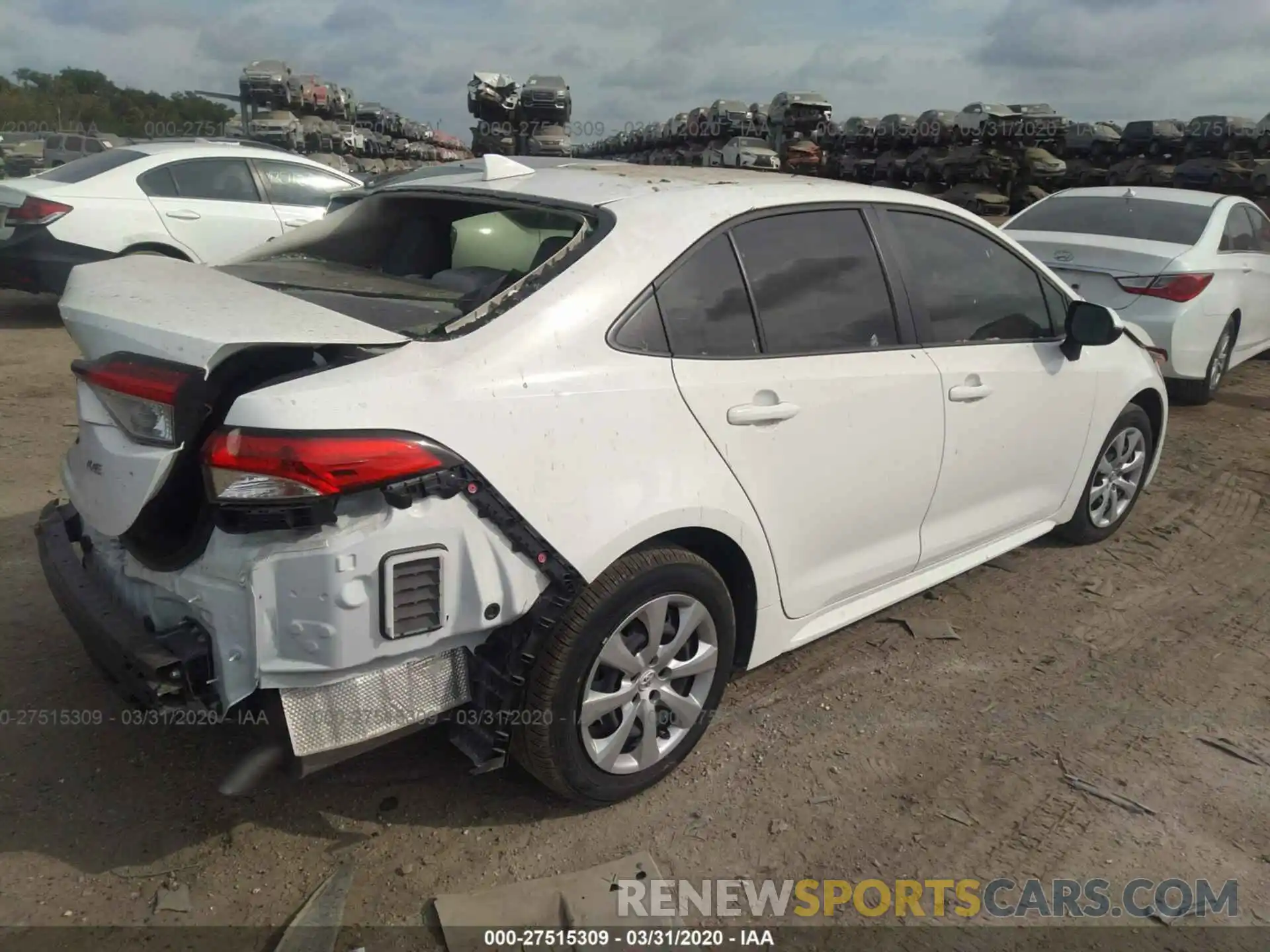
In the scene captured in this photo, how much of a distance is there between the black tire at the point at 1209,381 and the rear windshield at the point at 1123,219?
0.85 m

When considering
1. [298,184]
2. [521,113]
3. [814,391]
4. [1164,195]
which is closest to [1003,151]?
[521,113]

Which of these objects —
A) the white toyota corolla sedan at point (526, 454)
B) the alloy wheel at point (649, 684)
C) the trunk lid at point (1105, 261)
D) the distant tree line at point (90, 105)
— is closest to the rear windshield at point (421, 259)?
the white toyota corolla sedan at point (526, 454)

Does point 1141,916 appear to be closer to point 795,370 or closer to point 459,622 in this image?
point 795,370

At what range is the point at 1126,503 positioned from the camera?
Answer: 15.8ft

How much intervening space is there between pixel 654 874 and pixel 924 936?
0.70 metres

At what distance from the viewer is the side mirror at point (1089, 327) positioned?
12.5ft

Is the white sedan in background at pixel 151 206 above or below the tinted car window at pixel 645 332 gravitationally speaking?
below

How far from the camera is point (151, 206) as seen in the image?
322 inches

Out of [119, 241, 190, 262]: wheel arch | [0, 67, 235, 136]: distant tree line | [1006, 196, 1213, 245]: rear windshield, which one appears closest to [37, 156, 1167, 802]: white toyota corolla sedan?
[1006, 196, 1213, 245]: rear windshield

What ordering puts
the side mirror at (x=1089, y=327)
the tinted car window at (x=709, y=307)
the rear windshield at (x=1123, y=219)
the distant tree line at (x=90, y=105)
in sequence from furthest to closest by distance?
the distant tree line at (x=90, y=105), the rear windshield at (x=1123, y=219), the side mirror at (x=1089, y=327), the tinted car window at (x=709, y=307)

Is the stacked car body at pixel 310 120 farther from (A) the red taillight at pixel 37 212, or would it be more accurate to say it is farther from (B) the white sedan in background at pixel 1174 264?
(B) the white sedan in background at pixel 1174 264

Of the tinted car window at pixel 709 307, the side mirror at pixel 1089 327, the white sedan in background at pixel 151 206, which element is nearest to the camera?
the tinted car window at pixel 709 307

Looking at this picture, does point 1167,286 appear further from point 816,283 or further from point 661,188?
point 661,188

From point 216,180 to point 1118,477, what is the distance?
25.6 ft
